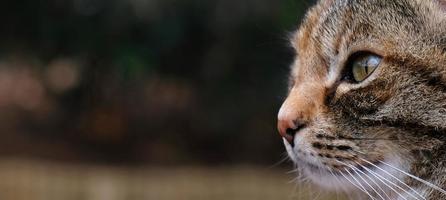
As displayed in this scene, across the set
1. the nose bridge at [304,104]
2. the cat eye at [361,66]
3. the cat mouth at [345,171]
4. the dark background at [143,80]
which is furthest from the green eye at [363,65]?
the dark background at [143,80]

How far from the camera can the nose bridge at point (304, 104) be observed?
2066mm

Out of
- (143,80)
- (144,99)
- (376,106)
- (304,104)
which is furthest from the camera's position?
(144,99)

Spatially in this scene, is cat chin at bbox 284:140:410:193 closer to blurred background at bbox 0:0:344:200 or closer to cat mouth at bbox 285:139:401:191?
cat mouth at bbox 285:139:401:191

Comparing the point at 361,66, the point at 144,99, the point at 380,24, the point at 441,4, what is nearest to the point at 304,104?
the point at 361,66

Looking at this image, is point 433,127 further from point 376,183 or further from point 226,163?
point 226,163

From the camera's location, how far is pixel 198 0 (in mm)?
5148

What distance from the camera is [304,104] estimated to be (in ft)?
6.86

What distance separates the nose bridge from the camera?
207cm

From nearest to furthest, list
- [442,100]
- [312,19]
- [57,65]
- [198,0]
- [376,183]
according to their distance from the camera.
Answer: [442,100] < [376,183] < [312,19] < [198,0] < [57,65]

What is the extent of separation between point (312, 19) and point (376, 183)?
2.02 ft

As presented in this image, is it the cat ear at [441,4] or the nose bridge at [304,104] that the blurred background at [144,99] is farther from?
the cat ear at [441,4]

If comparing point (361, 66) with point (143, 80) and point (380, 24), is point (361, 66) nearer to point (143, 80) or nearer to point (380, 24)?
point (380, 24)

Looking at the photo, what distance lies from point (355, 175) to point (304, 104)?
23 cm

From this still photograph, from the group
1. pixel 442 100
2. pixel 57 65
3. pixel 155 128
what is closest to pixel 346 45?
pixel 442 100
